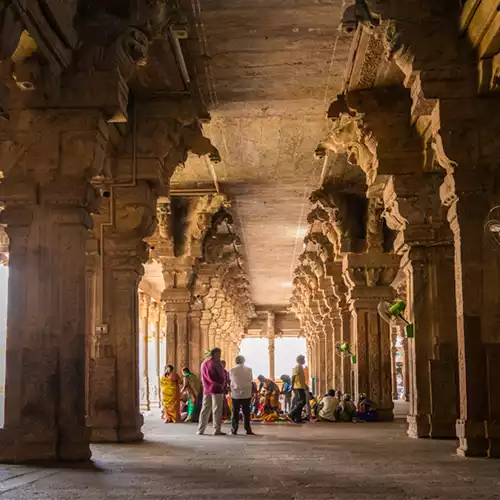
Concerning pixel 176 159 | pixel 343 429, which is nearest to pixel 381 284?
pixel 343 429

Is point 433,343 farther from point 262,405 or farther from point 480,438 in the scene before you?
point 262,405

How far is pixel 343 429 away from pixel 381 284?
366cm

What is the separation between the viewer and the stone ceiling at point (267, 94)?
898 cm

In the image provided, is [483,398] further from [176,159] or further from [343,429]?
[343,429]

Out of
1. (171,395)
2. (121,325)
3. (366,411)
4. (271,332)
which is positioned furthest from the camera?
(271,332)

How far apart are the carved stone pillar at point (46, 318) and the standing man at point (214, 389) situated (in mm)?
5122

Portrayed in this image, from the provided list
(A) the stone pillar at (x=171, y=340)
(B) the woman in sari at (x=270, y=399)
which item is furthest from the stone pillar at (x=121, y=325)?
(A) the stone pillar at (x=171, y=340)

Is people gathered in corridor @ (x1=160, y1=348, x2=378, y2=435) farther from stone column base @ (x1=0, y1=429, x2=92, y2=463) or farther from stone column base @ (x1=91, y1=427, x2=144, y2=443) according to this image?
stone column base @ (x1=0, y1=429, x2=92, y2=463)

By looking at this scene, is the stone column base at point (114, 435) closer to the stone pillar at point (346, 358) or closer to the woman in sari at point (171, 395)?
the woman in sari at point (171, 395)

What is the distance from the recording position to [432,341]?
1143cm

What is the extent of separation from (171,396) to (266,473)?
9548mm

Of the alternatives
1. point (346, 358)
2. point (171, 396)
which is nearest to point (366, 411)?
point (171, 396)

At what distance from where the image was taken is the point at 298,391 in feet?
57.2

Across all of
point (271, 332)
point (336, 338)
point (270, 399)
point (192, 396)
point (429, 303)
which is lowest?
point (270, 399)
